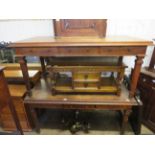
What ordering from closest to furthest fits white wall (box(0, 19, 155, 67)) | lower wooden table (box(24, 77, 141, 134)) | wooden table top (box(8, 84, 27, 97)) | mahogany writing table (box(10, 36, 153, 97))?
mahogany writing table (box(10, 36, 153, 97)), lower wooden table (box(24, 77, 141, 134)), wooden table top (box(8, 84, 27, 97)), white wall (box(0, 19, 155, 67))

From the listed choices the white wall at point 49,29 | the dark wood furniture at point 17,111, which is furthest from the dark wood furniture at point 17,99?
the white wall at point 49,29

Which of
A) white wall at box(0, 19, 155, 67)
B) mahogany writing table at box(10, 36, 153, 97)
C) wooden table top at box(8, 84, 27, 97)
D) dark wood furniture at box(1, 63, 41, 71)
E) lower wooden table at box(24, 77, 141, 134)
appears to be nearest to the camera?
mahogany writing table at box(10, 36, 153, 97)

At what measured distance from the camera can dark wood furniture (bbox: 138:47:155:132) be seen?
153 centimetres

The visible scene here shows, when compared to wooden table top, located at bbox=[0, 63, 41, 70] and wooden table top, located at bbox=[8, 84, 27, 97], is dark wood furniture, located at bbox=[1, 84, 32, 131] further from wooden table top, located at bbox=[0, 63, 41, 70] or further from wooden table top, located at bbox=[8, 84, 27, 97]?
wooden table top, located at bbox=[0, 63, 41, 70]

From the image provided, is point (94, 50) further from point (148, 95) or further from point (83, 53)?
point (148, 95)

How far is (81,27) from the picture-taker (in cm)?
162

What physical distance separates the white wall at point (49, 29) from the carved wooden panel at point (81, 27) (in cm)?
13

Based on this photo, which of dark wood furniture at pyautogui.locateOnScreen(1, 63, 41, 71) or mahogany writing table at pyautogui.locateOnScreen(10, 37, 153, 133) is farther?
dark wood furniture at pyautogui.locateOnScreen(1, 63, 41, 71)

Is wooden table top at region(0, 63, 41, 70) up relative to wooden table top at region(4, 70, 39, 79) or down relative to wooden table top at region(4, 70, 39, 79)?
up

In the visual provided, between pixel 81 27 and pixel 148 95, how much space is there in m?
1.17

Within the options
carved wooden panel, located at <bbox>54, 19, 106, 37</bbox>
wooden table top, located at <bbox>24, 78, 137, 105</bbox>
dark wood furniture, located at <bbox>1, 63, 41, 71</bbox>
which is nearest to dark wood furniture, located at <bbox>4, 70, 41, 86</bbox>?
dark wood furniture, located at <bbox>1, 63, 41, 71</bbox>

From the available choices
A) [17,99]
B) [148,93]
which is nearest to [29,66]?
[17,99]
